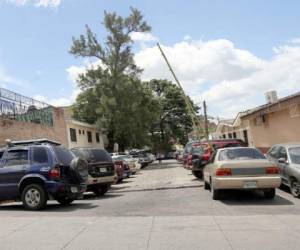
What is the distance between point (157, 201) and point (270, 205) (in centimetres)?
333

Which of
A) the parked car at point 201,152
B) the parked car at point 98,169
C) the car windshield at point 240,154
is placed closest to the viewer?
the car windshield at point 240,154

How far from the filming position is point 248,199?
13.0 metres

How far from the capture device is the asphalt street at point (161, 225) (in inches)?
288

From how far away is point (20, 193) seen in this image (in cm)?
1227

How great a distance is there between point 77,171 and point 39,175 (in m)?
1.10

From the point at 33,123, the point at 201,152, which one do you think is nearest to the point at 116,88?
the point at 33,123

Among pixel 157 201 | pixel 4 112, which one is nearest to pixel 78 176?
pixel 157 201

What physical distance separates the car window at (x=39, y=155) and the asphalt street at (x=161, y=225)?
1348mm

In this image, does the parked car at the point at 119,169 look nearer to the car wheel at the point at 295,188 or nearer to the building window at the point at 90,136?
the car wheel at the point at 295,188

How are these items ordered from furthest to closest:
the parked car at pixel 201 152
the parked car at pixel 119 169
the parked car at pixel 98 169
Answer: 1. the parked car at pixel 119 169
2. the parked car at pixel 201 152
3. the parked car at pixel 98 169

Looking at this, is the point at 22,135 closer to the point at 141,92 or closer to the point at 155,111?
the point at 141,92

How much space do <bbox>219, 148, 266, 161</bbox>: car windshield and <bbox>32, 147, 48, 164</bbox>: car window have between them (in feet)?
16.4

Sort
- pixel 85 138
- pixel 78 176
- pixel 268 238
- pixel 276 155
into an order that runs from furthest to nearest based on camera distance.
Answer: pixel 85 138, pixel 276 155, pixel 78 176, pixel 268 238

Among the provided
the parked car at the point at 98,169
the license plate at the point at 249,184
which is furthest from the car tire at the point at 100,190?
the license plate at the point at 249,184
